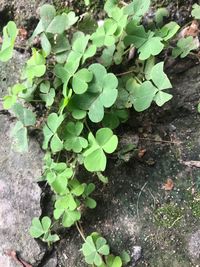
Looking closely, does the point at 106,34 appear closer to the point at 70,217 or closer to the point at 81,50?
the point at 81,50

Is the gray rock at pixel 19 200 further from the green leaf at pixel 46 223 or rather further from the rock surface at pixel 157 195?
the rock surface at pixel 157 195

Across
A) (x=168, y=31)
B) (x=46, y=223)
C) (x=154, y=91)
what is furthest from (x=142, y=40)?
(x=46, y=223)

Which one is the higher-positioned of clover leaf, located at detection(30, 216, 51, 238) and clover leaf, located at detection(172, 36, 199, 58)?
clover leaf, located at detection(172, 36, 199, 58)

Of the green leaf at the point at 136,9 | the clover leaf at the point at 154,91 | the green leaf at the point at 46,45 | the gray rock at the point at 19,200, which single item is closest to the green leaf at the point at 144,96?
the clover leaf at the point at 154,91

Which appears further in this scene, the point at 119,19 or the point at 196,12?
the point at 196,12

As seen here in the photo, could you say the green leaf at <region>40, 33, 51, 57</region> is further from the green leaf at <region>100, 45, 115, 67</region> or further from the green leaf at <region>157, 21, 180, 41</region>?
the green leaf at <region>157, 21, 180, 41</region>

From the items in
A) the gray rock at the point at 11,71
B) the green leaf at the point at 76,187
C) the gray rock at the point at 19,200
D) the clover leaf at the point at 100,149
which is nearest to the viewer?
the clover leaf at the point at 100,149

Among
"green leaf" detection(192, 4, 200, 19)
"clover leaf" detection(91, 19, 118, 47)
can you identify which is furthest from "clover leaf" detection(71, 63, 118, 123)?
"green leaf" detection(192, 4, 200, 19)
